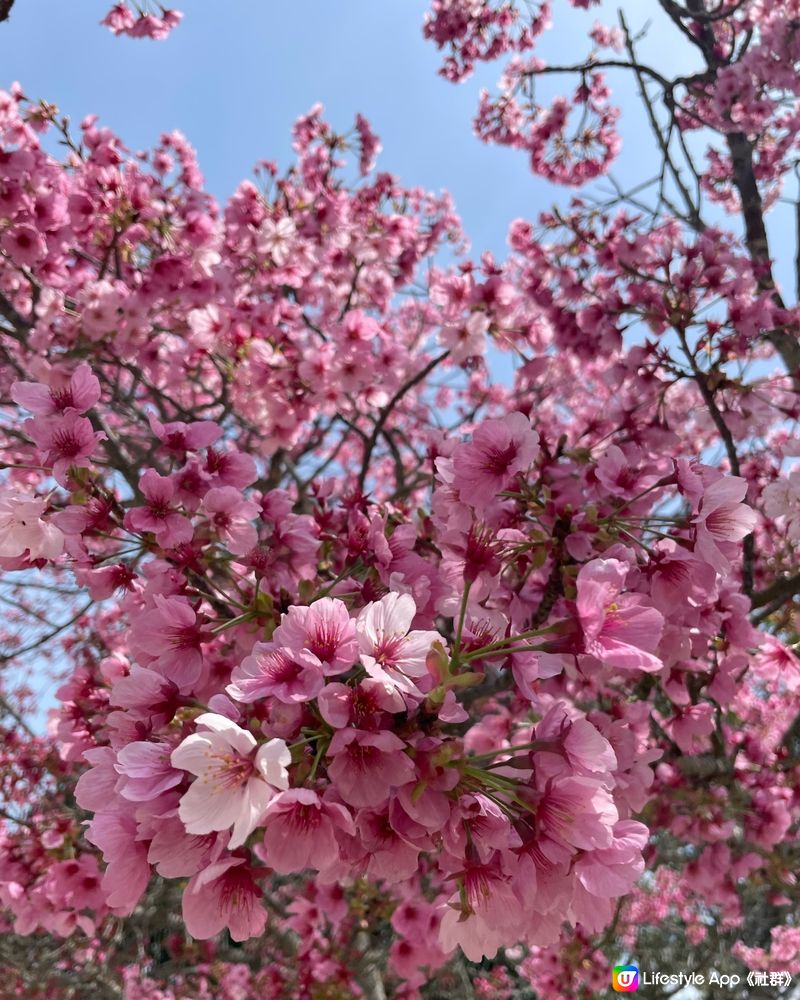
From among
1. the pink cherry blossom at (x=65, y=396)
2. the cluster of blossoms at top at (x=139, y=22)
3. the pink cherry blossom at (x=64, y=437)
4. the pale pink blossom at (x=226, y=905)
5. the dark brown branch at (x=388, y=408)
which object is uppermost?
the cluster of blossoms at top at (x=139, y=22)

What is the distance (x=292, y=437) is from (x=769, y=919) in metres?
8.70

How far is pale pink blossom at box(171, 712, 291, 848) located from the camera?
0.91 m

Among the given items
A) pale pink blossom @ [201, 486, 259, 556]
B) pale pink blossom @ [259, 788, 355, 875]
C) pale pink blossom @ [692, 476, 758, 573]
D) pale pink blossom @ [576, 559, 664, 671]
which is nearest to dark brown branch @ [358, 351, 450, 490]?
pale pink blossom @ [201, 486, 259, 556]

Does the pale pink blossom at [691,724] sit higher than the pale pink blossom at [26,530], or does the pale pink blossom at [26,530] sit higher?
the pale pink blossom at [26,530]

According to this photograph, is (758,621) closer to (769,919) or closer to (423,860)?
(423,860)

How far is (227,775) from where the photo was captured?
967 millimetres

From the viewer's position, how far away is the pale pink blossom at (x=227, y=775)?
35.9 inches

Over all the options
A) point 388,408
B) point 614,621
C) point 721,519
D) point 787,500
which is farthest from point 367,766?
point 388,408

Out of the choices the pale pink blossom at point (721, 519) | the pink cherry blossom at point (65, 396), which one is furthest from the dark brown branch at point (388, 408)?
the pale pink blossom at point (721, 519)

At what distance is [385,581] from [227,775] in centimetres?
80

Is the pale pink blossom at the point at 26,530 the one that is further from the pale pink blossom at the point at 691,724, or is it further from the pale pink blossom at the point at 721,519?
the pale pink blossom at the point at 691,724

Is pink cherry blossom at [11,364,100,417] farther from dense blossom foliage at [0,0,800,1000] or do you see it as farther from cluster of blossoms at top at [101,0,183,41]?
cluster of blossoms at top at [101,0,183,41]

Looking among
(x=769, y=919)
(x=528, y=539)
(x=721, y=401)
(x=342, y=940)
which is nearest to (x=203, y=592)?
(x=528, y=539)

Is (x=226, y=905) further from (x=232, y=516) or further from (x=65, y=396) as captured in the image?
(x=65, y=396)
